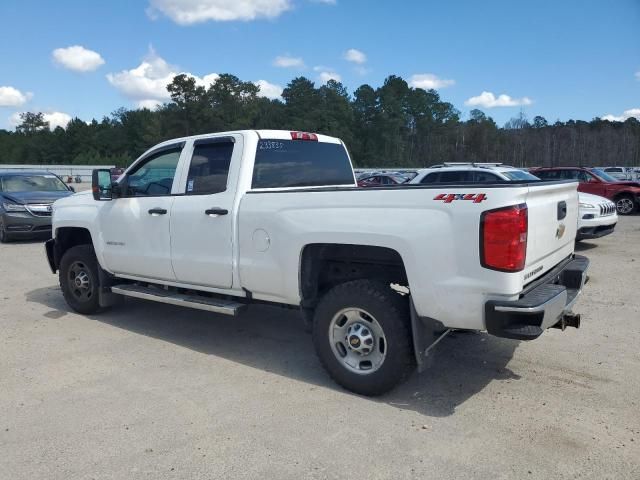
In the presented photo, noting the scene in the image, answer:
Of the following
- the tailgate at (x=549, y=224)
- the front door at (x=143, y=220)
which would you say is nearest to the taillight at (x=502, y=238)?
the tailgate at (x=549, y=224)

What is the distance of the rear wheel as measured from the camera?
706 inches

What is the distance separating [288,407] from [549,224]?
93.5 inches

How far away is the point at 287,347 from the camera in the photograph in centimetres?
525

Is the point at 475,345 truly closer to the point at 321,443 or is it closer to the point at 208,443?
the point at 321,443

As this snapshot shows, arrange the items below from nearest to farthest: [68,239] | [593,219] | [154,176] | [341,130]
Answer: [154,176], [68,239], [593,219], [341,130]

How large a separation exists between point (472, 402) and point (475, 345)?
1290 millimetres

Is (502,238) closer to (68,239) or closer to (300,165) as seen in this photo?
(300,165)

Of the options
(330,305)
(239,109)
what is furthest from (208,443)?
(239,109)

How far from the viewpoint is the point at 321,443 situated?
337cm

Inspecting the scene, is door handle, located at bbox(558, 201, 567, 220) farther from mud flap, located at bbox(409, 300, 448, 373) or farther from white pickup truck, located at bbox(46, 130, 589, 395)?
mud flap, located at bbox(409, 300, 448, 373)

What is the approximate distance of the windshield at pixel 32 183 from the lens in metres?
13.6

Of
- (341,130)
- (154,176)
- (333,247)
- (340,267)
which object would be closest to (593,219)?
(340,267)

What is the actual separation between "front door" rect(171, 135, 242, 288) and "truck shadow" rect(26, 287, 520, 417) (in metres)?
0.79

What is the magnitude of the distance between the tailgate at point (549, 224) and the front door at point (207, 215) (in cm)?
249
